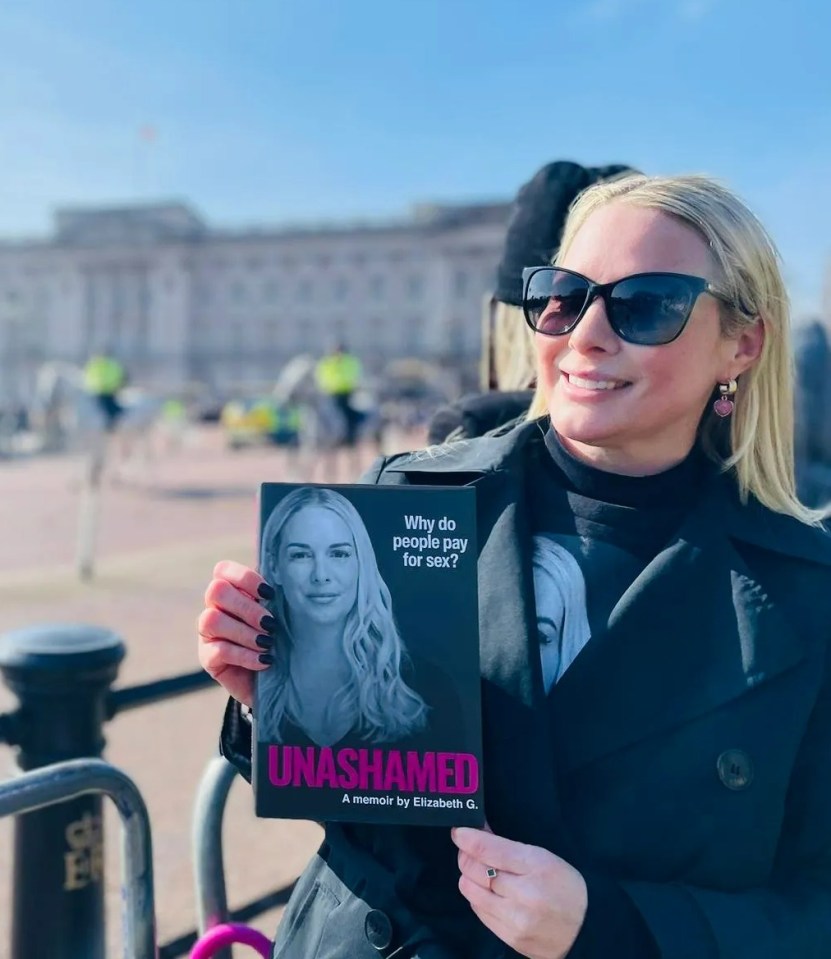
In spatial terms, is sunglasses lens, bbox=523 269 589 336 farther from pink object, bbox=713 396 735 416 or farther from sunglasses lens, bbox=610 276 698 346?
pink object, bbox=713 396 735 416

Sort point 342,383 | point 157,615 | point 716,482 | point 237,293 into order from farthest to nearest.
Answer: point 237,293 < point 342,383 < point 157,615 < point 716,482

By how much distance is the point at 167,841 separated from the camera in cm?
356

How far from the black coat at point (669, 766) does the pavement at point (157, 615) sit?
1.38 metres

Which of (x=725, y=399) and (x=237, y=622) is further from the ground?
(x=725, y=399)

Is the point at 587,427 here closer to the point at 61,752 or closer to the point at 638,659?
the point at 638,659

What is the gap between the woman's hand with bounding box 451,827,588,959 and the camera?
111cm

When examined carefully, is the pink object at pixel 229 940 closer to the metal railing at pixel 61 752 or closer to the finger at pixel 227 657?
the metal railing at pixel 61 752

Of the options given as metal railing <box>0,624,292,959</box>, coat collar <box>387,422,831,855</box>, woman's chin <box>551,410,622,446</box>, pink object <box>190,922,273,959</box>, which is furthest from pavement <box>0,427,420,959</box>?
woman's chin <box>551,410,622,446</box>

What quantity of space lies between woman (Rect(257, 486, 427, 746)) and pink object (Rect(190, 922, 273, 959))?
66cm

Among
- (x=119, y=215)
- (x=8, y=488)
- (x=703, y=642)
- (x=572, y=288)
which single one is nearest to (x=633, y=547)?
(x=703, y=642)

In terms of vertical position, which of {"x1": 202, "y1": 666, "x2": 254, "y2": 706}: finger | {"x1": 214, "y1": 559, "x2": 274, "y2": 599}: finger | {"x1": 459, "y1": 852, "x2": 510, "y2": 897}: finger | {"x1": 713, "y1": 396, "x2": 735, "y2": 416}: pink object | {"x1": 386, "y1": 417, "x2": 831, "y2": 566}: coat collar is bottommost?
{"x1": 459, "y1": 852, "x2": 510, "y2": 897}: finger

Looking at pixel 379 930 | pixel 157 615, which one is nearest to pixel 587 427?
pixel 379 930

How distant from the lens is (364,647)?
1.22m

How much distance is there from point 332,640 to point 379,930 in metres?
0.40
